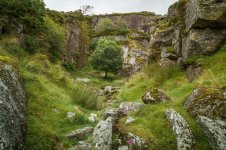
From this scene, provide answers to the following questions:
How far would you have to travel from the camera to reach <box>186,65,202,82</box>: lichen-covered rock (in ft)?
46.6

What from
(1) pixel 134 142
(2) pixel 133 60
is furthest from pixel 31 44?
(2) pixel 133 60

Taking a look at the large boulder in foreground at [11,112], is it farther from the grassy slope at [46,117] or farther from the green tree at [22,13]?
the green tree at [22,13]

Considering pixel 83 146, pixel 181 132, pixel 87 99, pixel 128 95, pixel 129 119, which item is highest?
pixel 181 132

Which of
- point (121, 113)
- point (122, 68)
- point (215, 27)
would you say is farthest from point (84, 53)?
point (121, 113)

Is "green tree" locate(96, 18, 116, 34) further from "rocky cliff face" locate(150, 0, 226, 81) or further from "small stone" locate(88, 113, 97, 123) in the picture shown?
"small stone" locate(88, 113, 97, 123)

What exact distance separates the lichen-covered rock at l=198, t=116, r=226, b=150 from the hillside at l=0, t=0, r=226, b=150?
0.08ft

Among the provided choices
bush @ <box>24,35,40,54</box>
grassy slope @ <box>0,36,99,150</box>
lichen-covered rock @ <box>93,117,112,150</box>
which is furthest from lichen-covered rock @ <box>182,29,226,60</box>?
bush @ <box>24,35,40,54</box>

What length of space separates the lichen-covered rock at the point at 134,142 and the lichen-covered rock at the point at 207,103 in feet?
6.31

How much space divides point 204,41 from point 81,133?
30.4 ft

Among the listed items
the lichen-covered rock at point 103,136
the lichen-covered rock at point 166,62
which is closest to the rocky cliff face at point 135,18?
the lichen-covered rock at point 166,62

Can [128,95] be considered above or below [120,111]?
below

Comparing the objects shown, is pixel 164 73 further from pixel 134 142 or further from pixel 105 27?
pixel 105 27

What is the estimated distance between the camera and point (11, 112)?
21.8ft

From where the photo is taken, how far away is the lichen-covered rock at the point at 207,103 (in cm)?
798
